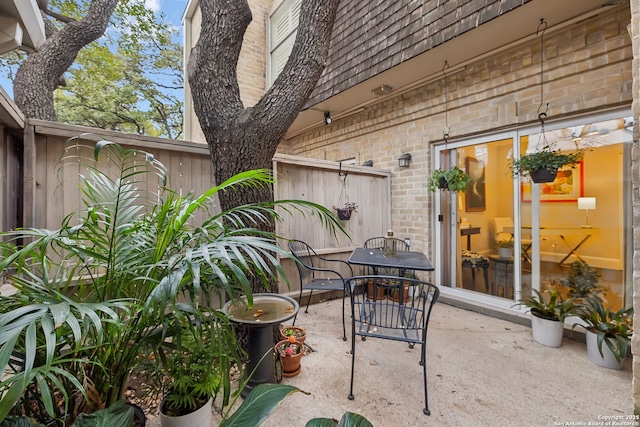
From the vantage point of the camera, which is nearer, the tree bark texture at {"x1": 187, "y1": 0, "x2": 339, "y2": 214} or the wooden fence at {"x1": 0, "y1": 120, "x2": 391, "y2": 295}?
the wooden fence at {"x1": 0, "y1": 120, "x2": 391, "y2": 295}

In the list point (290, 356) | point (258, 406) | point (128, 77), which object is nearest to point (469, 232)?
point (290, 356)

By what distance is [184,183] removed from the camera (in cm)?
259

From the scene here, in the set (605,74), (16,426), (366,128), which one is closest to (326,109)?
(366,128)

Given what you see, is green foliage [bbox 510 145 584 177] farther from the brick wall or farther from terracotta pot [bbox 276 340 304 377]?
terracotta pot [bbox 276 340 304 377]

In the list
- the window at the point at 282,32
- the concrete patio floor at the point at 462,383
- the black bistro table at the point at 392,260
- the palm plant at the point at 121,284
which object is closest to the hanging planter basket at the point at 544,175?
the black bistro table at the point at 392,260

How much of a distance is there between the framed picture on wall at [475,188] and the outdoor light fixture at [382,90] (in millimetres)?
1489

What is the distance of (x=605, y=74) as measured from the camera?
2.39m

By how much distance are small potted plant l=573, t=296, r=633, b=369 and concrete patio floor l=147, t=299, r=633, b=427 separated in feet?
0.26

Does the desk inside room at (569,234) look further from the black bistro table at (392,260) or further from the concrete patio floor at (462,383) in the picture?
the black bistro table at (392,260)

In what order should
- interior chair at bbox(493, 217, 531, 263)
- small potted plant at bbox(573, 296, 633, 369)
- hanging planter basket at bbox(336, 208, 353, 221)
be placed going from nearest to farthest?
1. small potted plant at bbox(573, 296, 633, 369)
2. interior chair at bbox(493, 217, 531, 263)
3. hanging planter basket at bbox(336, 208, 353, 221)

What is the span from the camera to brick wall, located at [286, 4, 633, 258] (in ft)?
7.80

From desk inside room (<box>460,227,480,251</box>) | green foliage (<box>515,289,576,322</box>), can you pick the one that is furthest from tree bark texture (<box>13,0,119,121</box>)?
green foliage (<box>515,289,576,322</box>)

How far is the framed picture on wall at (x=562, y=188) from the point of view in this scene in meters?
2.88

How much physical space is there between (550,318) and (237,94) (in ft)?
11.0
